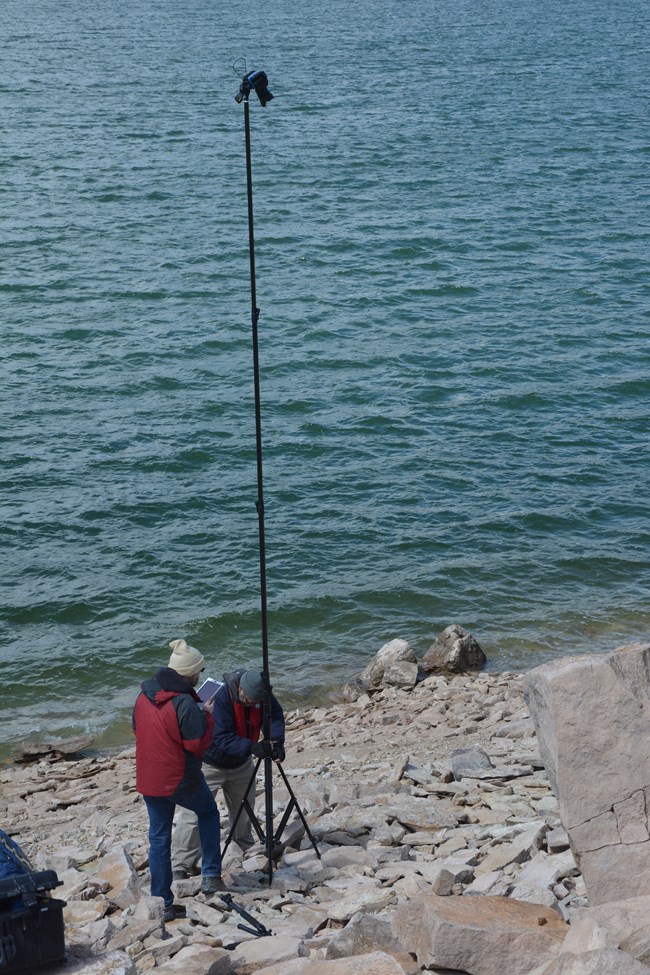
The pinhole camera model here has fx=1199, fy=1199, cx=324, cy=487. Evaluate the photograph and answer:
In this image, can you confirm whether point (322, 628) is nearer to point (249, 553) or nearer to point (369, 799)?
point (249, 553)

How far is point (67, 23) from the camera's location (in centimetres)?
5422

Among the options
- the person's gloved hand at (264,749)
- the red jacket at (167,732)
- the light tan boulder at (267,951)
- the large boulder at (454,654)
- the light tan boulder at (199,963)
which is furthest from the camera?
the large boulder at (454,654)

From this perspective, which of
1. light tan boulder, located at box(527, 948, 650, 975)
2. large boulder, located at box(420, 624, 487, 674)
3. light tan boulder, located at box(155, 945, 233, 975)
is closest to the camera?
light tan boulder, located at box(527, 948, 650, 975)

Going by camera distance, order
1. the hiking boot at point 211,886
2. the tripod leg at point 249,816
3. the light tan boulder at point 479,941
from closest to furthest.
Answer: the light tan boulder at point 479,941, the hiking boot at point 211,886, the tripod leg at point 249,816

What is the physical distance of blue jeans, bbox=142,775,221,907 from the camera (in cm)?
743

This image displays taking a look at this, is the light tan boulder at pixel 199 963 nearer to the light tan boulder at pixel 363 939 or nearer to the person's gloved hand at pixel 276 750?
the light tan boulder at pixel 363 939

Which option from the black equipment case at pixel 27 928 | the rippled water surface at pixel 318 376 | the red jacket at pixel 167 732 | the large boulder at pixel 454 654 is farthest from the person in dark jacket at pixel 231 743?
the large boulder at pixel 454 654

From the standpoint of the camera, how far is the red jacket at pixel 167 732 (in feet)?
24.0

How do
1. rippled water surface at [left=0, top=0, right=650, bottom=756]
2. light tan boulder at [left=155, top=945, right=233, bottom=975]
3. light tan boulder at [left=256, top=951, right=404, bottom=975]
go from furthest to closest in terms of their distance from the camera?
rippled water surface at [left=0, top=0, right=650, bottom=756], light tan boulder at [left=155, top=945, right=233, bottom=975], light tan boulder at [left=256, top=951, right=404, bottom=975]

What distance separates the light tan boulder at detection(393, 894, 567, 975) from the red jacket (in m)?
1.98

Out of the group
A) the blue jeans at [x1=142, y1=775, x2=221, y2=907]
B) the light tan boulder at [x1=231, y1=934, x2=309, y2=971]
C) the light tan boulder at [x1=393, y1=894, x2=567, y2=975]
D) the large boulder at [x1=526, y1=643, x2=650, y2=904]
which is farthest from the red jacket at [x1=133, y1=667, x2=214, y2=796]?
the large boulder at [x1=526, y1=643, x2=650, y2=904]

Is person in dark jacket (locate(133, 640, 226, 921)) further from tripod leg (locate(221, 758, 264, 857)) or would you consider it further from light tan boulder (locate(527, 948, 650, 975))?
light tan boulder (locate(527, 948, 650, 975))

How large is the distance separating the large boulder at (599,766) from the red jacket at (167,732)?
2164 mm

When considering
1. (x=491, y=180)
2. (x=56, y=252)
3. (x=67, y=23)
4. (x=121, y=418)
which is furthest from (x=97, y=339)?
(x=67, y=23)
